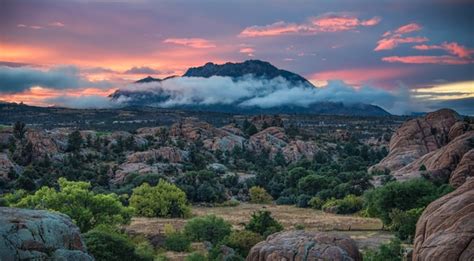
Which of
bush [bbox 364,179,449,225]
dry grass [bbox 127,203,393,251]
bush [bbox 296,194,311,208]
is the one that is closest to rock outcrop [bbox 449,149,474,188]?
bush [bbox 364,179,449,225]

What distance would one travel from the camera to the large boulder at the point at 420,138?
4033 inches

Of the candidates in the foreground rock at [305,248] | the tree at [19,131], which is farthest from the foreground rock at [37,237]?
the tree at [19,131]

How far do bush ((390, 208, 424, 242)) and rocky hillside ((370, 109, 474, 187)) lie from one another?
1326cm

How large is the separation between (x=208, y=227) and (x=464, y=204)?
1285 inches

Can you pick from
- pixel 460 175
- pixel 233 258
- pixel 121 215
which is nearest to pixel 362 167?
pixel 460 175

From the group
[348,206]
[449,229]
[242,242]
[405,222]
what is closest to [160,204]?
[348,206]

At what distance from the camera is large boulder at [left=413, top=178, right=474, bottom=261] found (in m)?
20.5

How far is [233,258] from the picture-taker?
3719 centimetres

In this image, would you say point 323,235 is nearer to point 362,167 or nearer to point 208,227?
point 208,227

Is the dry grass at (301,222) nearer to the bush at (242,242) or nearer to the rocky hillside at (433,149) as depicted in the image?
the bush at (242,242)

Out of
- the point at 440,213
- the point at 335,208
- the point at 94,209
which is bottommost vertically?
the point at 335,208

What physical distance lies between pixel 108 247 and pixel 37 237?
1232cm

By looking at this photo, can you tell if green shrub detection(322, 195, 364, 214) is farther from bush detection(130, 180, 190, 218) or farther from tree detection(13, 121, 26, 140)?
tree detection(13, 121, 26, 140)

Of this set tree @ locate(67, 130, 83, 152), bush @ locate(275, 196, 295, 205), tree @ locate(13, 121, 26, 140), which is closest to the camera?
bush @ locate(275, 196, 295, 205)
